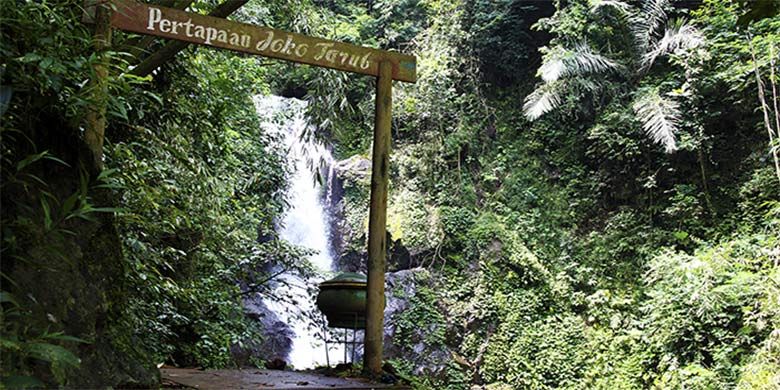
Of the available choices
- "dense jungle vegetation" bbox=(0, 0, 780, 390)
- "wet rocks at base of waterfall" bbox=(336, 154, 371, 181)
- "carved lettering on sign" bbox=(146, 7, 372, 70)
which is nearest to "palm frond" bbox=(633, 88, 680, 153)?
"dense jungle vegetation" bbox=(0, 0, 780, 390)

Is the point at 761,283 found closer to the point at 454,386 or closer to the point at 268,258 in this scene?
the point at 454,386

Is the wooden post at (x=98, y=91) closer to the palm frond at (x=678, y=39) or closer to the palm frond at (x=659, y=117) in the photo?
the palm frond at (x=659, y=117)

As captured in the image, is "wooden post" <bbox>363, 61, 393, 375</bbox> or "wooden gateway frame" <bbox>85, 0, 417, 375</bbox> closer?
"wooden gateway frame" <bbox>85, 0, 417, 375</bbox>

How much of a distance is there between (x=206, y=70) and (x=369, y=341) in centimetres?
297

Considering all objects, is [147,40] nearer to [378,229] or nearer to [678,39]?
[378,229]

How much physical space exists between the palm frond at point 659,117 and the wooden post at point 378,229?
557 cm

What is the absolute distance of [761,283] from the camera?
6605 mm

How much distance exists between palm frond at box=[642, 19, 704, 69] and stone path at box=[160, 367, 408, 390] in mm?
7173

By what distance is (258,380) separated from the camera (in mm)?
3400

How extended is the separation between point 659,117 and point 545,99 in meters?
1.87

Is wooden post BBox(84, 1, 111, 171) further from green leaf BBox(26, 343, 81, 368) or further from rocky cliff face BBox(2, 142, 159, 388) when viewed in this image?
green leaf BBox(26, 343, 81, 368)

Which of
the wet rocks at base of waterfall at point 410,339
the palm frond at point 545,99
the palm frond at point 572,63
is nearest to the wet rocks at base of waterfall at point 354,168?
the wet rocks at base of waterfall at point 410,339

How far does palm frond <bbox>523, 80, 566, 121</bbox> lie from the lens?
954 centimetres

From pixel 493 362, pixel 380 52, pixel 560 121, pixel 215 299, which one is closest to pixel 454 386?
pixel 493 362
